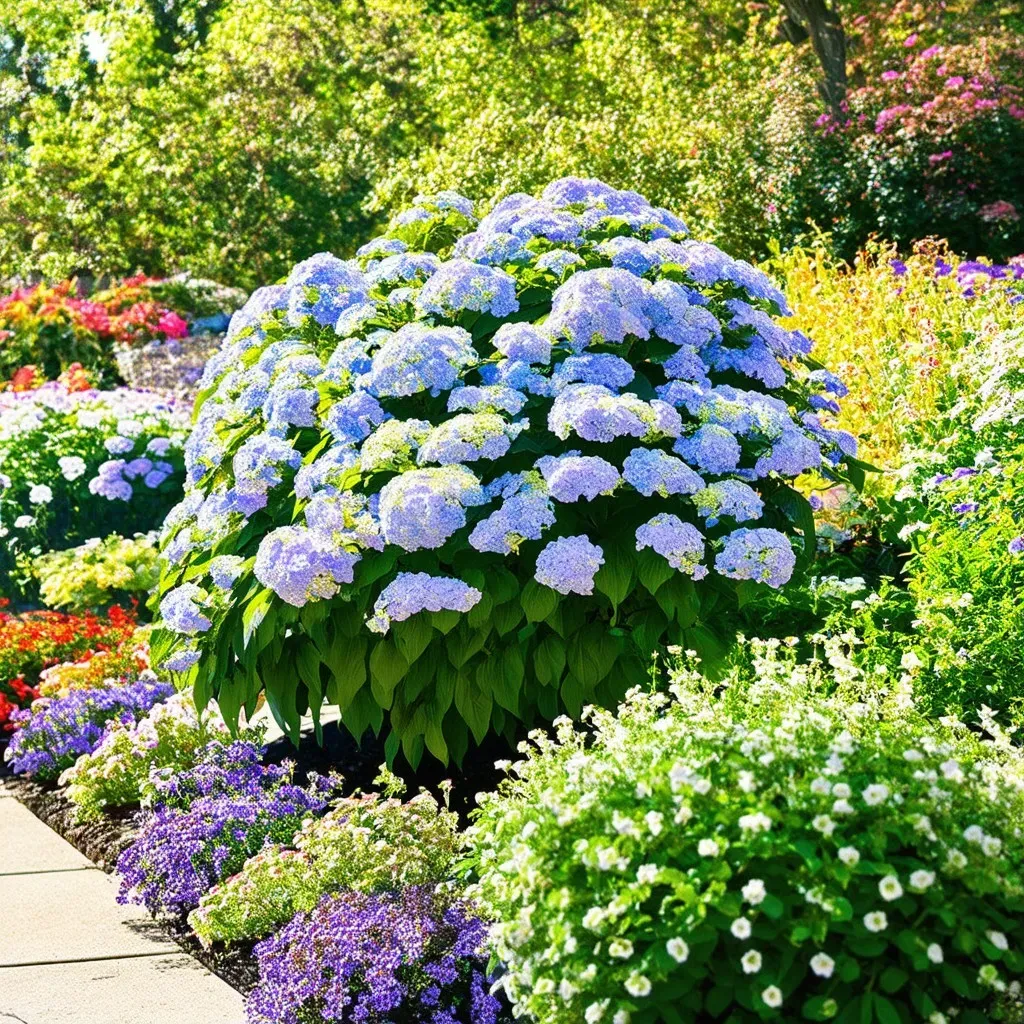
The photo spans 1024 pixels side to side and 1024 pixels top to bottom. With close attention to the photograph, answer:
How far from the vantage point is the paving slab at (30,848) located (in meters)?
4.82

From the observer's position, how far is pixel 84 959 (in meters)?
3.96

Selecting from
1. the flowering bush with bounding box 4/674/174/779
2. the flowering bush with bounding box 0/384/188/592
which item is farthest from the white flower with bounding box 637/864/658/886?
the flowering bush with bounding box 0/384/188/592

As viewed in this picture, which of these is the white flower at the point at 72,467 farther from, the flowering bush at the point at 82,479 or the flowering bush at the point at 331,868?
the flowering bush at the point at 331,868

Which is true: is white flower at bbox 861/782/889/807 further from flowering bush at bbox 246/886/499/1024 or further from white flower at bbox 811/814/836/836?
flowering bush at bbox 246/886/499/1024

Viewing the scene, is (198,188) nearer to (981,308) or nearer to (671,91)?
(671,91)

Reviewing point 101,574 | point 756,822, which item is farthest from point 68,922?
point 101,574

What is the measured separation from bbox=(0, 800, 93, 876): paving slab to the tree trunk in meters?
12.8

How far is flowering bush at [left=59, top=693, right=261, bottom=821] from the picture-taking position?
5.09 meters

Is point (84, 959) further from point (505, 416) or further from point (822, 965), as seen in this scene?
point (822, 965)

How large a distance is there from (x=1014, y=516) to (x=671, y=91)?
12.3 metres

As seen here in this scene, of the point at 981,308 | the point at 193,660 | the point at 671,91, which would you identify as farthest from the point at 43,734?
the point at 671,91

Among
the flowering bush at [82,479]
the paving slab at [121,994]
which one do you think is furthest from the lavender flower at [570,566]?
the flowering bush at [82,479]

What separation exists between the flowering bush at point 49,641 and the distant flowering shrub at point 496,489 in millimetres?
2083

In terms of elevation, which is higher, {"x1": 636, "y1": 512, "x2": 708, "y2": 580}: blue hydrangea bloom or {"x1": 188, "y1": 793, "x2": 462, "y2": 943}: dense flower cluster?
{"x1": 636, "y1": 512, "x2": 708, "y2": 580}: blue hydrangea bloom
